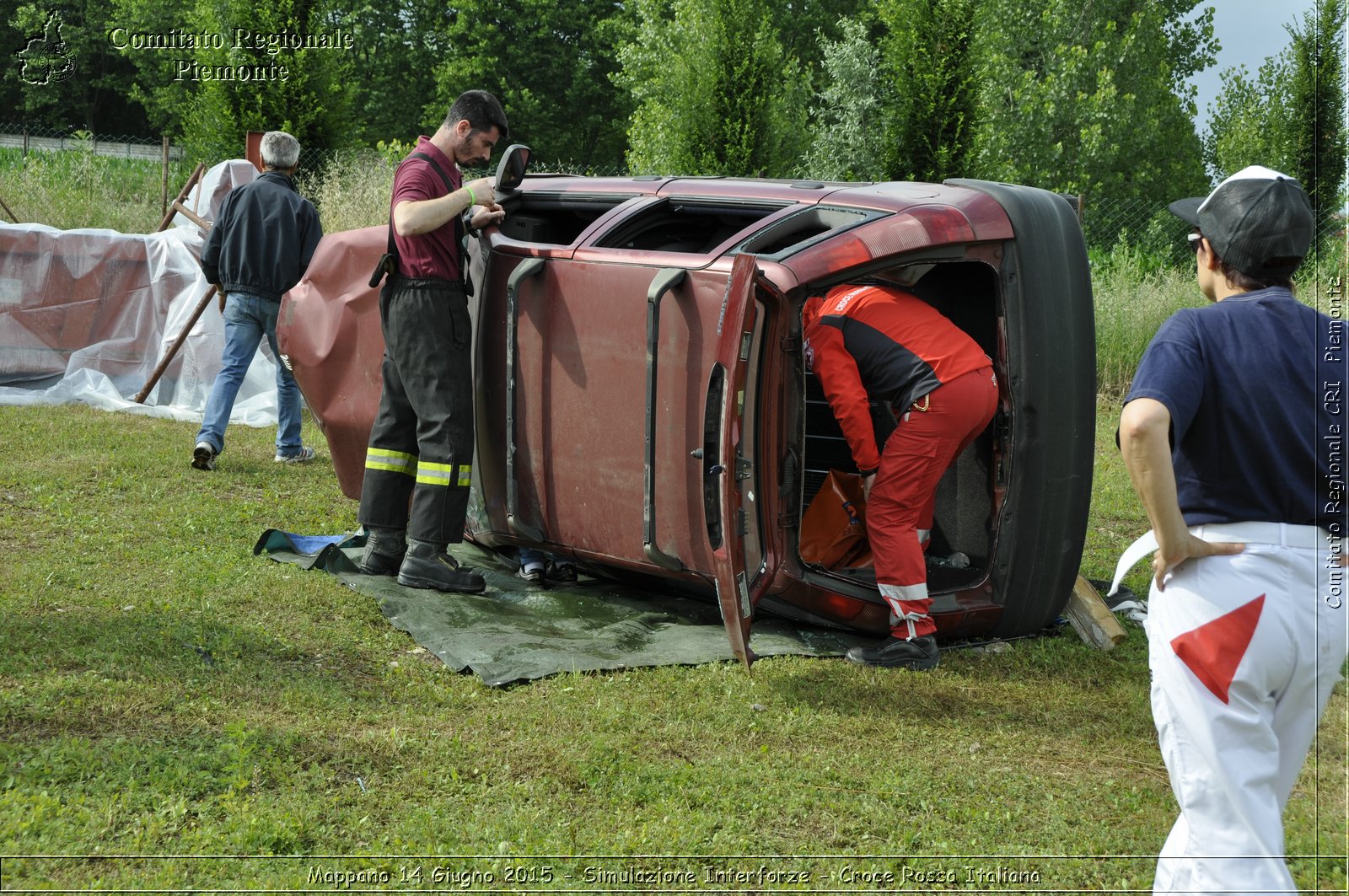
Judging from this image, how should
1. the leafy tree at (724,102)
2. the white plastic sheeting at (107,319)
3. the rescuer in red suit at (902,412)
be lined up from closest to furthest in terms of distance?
1. the rescuer in red suit at (902,412)
2. the white plastic sheeting at (107,319)
3. the leafy tree at (724,102)

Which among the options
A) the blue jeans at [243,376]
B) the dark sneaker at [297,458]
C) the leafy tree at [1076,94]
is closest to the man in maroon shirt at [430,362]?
the blue jeans at [243,376]

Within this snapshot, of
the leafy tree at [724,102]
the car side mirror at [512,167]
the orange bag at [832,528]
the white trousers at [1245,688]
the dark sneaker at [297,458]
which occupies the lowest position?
the dark sneaker at [297,458]

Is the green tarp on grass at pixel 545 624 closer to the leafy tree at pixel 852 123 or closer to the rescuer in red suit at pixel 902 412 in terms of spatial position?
the rescuer in red suit at pixel 902 412

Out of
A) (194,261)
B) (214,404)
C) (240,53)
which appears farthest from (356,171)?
(214,404)

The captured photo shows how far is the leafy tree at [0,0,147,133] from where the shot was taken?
34.3 meters

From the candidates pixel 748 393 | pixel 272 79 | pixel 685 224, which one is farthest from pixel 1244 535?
pixel 272 79

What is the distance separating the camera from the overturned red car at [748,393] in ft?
14.4

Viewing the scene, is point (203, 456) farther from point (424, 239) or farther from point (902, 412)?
point (902, 412)

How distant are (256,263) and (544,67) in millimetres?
32250

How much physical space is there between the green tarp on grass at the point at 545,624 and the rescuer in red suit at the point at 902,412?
0.37m

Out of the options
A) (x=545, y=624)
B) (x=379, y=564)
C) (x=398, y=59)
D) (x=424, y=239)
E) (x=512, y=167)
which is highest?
(x=398, y=59)

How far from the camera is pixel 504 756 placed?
362 cm

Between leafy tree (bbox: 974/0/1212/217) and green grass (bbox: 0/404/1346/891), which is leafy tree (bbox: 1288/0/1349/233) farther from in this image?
green grass (bbox: 0/404/1346/891)

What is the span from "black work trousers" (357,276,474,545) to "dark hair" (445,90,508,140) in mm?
719
